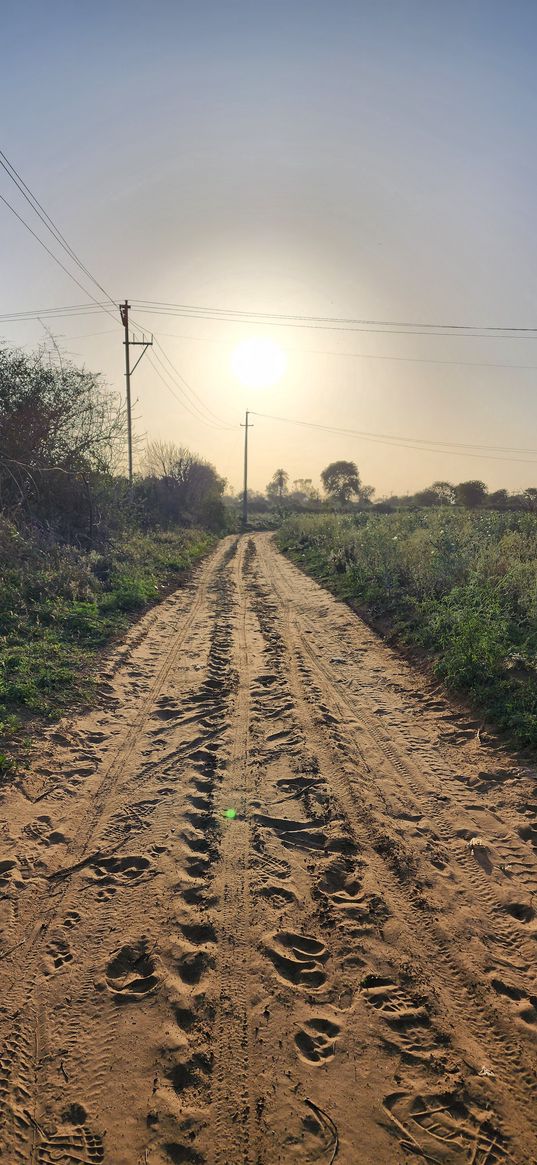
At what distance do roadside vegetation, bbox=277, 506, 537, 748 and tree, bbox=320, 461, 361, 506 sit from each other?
5461 centimetres

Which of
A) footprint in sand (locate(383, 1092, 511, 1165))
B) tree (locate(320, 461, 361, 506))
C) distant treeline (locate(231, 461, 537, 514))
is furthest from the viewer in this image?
tree (locate(320, 461, 361, 506))

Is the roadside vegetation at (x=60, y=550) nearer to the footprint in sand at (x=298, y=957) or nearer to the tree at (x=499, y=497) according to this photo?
the footprint in sand at (x=298, y=957)

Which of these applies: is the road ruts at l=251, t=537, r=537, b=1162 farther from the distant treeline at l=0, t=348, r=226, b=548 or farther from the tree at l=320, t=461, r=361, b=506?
the tree at l=320, t=461, r=361, b=506

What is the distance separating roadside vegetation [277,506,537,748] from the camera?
564 cm

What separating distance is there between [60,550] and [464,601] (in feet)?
28.0

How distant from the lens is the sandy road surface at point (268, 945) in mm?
1985

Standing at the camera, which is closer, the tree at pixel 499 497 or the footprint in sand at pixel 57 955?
the footprint in sand at pixel 57 955

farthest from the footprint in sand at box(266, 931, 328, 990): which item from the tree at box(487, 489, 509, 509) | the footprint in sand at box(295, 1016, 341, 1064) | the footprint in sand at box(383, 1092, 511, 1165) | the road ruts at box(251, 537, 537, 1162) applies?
the tree at box(487, 489, 509, 509)

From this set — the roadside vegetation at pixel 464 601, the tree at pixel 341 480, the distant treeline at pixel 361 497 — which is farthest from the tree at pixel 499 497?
the roadside vegetation at pixel 464 601

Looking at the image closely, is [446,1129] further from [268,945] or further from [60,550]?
[60,550]

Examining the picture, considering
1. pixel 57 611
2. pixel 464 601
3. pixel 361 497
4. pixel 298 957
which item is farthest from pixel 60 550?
pixel 361 497

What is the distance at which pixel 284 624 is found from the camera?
9359 millimetres

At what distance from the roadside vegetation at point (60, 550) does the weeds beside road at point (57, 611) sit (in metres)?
0.02

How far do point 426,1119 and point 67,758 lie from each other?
141 inches
